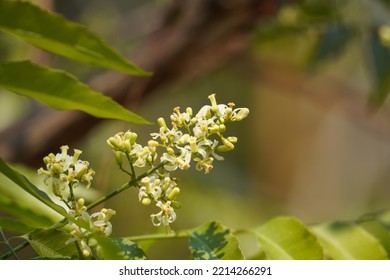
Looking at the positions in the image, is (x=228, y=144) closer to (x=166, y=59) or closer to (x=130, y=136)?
(x=130, y=136)

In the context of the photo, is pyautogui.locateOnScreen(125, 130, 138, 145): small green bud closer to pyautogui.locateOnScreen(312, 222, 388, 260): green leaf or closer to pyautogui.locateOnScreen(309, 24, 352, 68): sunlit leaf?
pyautogui.locateOnScreen(312, 222, 388, 260): green leaf

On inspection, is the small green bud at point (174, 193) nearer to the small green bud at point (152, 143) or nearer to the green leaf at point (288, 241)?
the small green bud at point (152, 143)

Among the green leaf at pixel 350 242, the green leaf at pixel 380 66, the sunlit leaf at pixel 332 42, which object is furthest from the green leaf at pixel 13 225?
the sunlit leaf at pixel 332 42

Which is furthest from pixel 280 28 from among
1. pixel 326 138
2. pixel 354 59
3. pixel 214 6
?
pixel 326 138

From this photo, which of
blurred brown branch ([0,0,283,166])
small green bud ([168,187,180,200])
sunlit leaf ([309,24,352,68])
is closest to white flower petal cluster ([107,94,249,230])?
small green bud ([168,187,180,200])
